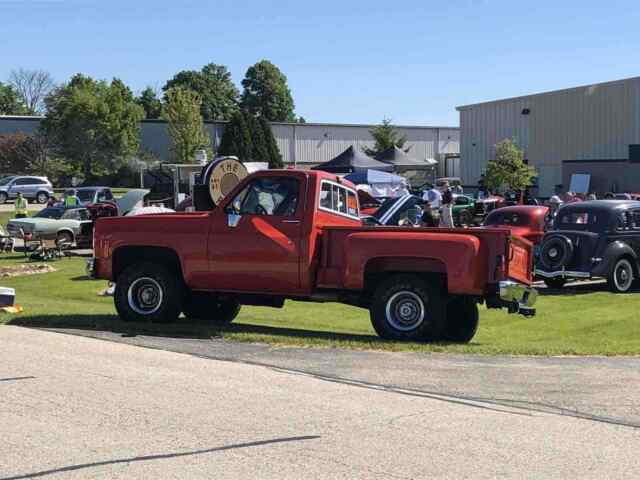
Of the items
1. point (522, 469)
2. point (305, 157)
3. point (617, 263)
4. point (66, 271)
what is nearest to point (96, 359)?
point (522, 469)

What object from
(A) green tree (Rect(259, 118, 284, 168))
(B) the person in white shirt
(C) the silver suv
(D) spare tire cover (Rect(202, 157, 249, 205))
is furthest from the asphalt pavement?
(C) the silver suv

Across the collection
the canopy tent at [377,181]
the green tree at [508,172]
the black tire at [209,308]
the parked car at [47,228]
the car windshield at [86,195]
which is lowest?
the black tire at [209,308]

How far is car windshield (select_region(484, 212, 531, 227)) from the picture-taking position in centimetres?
2449

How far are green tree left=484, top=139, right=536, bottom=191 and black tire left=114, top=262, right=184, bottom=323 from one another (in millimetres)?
35907

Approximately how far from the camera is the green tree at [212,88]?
13150 centimetres


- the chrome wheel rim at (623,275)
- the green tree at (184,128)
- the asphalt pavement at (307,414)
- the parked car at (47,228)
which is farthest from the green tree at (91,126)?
the asphalt pavement at (307,414)

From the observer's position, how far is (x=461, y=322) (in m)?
12.9

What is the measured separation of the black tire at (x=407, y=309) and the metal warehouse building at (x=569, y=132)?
123ft

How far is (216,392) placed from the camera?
853cm

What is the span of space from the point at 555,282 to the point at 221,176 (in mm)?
8440

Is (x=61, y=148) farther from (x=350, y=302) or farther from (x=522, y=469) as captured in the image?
(x=522, y=469)

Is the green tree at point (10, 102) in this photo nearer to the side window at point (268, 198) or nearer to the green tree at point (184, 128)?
the green tree at point (184, 128)

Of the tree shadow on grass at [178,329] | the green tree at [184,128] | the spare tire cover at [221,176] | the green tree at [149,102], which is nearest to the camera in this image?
the tree shadow on grass at [178,329]

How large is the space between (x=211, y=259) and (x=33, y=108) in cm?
11903
